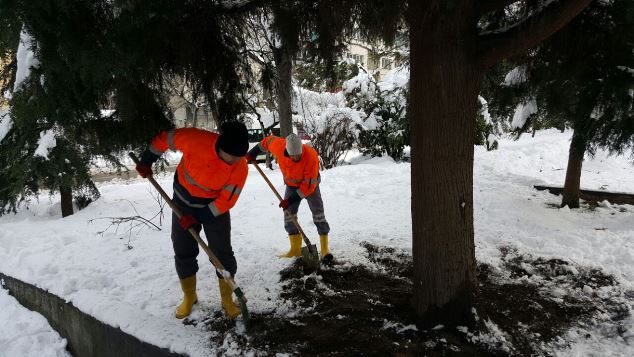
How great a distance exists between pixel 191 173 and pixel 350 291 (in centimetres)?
161

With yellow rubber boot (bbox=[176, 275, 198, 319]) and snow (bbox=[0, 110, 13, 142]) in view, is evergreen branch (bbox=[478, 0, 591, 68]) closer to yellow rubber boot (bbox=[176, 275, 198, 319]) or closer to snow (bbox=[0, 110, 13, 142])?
yellow rubber boot (bbox=[176, 275, 198, 319])

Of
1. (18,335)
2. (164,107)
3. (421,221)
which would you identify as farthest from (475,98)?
(18,335)

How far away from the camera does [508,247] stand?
4289mm

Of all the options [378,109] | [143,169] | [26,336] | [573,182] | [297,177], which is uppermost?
[378,109]

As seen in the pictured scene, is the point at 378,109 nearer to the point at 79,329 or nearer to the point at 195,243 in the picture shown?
the point at 195,243

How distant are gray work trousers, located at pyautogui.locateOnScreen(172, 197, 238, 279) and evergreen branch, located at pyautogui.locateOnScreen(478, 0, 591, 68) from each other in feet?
7.02

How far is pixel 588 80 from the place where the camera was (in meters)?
4.20

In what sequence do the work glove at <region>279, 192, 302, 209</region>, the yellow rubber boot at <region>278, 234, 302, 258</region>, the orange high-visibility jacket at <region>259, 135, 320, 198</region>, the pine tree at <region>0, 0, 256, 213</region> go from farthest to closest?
the yellow rubber boot at <region>278, 234, 302, 258</region> → the orange high-visibility jacket at <region>259, 135, 320, 198</region> → the work glove at <region>279, 192, 302, 209</region> → the pine tree at <region>0, 0, 256, 213</region>

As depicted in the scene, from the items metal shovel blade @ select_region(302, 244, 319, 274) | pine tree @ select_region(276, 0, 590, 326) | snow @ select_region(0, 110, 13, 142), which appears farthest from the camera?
snow @ select_region(0, 110, 13, 142)

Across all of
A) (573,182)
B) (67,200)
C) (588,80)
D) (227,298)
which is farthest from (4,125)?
(573,182)

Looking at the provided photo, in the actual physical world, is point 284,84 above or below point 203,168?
above

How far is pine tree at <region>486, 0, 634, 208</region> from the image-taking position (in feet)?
10.5

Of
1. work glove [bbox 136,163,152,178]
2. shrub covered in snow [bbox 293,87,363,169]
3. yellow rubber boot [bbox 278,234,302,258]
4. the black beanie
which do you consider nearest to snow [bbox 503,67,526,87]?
yellow rubber boot [bbox 278,234,302,258]

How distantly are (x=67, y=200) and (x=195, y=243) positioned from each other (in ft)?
16.6
